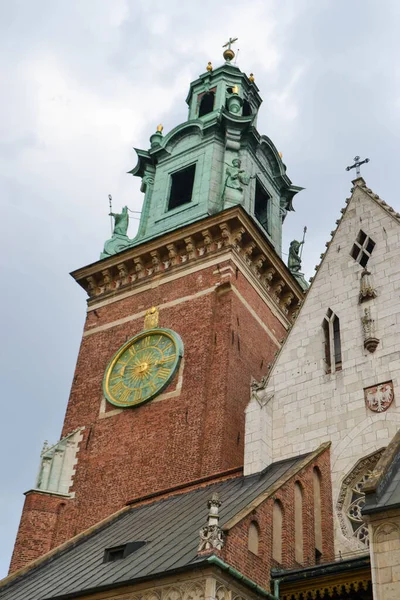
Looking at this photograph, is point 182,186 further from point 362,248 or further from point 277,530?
point 277,530

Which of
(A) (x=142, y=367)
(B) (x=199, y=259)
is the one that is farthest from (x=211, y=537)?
(B) (x=199, y=259)

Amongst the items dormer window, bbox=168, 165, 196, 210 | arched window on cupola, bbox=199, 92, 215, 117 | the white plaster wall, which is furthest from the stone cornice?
arched window on cupola, bbox=199, 92, 215, 117

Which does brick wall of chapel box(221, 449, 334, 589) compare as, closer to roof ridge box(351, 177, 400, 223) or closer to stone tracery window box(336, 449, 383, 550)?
stone tracery window box(336, 449, 383, 550)

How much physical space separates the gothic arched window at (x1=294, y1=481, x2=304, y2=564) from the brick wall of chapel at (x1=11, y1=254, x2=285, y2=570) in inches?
226

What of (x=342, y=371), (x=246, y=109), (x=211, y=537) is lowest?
(x=211, y=537)

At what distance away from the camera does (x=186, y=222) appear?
3216 centimetres

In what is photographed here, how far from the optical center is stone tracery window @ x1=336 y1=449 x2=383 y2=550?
1842cm

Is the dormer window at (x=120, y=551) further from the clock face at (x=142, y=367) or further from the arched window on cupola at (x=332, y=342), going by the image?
the clock face at (x=142, y=367)

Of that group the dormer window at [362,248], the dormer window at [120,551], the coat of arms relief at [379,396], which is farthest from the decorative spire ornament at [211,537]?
the dormer window at [362,248]

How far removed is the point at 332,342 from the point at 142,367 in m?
8.93

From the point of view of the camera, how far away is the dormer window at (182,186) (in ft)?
118

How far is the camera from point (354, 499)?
18875 mm

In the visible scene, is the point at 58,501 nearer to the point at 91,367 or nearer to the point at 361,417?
the point at 91,367

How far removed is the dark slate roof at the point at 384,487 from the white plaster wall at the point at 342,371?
3203 millimetres
